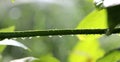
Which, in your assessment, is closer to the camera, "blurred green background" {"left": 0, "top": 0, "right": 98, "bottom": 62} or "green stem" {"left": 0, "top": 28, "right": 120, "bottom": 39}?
"green stem" {"left": 0, "top": 28, "right": 120, "bottom": 39}

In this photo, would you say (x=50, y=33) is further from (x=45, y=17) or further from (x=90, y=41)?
(x=45, y=17)

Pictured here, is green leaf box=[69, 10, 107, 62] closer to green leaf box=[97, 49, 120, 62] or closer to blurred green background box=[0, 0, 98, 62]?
green leaf box=[97, 49, 120, 62]

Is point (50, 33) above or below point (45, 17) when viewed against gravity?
above

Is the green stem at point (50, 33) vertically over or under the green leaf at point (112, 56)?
over

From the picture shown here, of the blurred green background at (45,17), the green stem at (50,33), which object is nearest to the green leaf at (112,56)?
the green stem at (50,33)

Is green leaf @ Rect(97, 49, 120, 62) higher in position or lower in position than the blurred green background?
higher

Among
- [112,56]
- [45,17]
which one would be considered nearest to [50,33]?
[112,56]

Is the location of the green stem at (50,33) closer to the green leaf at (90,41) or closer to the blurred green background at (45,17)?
the green leaf at (90,41)

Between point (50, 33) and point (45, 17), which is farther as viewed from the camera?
point (45, 17)

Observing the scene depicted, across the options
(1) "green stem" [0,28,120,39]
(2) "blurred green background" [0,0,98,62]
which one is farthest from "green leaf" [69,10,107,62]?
(2) "blurred green background" [0,0,98,62]

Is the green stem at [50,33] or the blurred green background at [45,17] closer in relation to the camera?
the green stem at [50,33]
